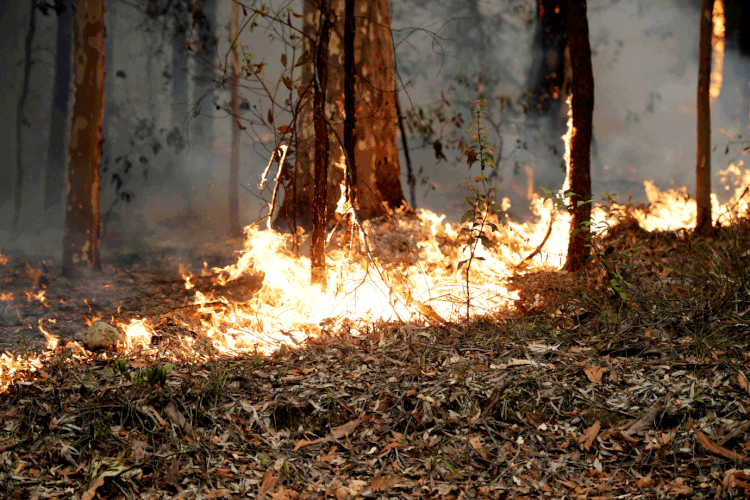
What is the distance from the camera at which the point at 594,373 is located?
3320 mm

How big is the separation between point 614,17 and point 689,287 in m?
8.58

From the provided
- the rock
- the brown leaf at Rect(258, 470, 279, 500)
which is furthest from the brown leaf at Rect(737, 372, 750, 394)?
the rock

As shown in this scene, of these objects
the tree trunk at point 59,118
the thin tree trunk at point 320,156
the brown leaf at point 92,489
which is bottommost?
the brown leaf at point 92,489

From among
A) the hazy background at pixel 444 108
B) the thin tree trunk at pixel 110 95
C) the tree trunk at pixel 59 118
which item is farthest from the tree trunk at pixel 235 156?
the tree trunk at pixel 59 118

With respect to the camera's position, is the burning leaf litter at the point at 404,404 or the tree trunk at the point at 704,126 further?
the tree trunk at the point at 704,126

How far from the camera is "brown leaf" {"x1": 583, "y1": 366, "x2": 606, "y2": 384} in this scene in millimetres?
3270

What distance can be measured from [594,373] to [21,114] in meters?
9.81

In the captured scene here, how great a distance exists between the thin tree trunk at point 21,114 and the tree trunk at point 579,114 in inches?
334

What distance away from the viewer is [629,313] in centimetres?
388

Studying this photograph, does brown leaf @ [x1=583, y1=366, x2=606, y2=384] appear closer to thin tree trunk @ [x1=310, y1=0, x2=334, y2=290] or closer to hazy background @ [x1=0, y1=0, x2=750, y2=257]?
thin tree trunk @ [x1=310, y1=0, x2=334, y2=290]

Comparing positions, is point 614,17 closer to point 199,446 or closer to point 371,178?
point 371,178

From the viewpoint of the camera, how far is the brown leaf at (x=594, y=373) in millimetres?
3270

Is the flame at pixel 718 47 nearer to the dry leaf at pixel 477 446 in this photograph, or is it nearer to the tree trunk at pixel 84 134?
the tree trunk at pixel 84 134

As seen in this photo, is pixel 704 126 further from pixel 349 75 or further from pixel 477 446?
pixel 477 446
